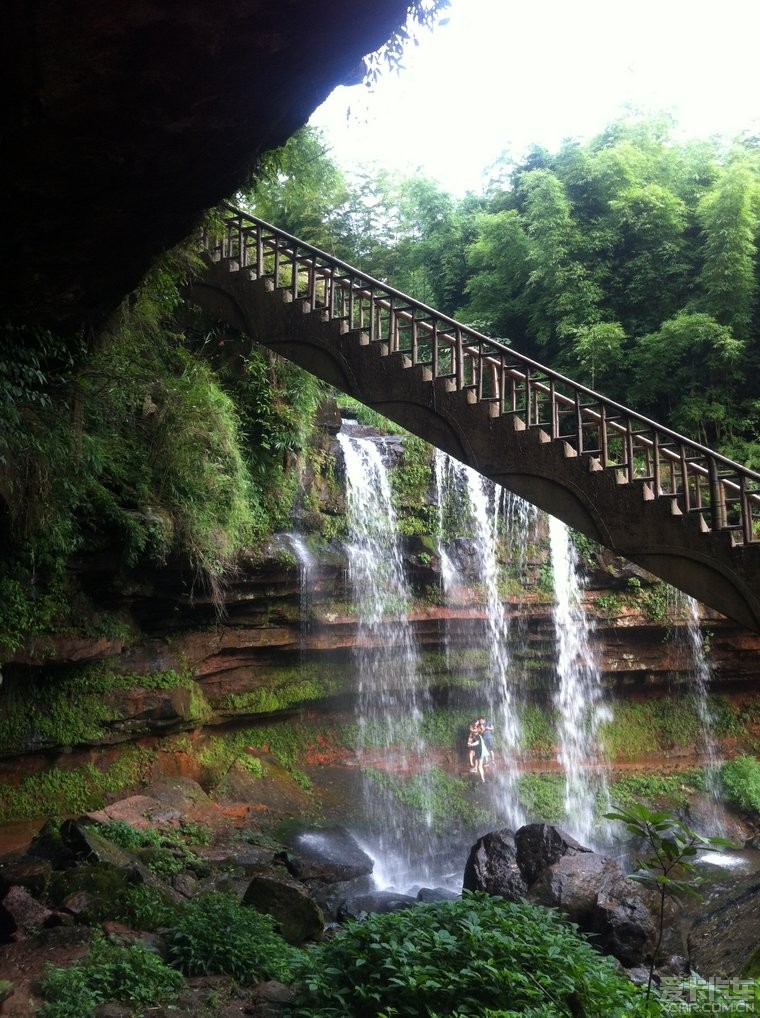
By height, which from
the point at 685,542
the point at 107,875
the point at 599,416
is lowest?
the point at 107,875

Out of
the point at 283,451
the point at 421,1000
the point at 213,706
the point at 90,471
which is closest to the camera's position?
the point at 421,1000

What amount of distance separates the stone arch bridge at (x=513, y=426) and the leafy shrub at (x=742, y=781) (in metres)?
7.60

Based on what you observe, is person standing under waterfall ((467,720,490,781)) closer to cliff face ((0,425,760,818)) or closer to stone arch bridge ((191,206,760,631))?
cliff face ((0,425,760,818))

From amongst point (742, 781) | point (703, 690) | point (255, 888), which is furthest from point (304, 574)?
point (742, 781)

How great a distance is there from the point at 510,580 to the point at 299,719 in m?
4.67

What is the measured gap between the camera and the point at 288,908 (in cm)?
673

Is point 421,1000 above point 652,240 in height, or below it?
below

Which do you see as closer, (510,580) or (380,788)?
(380,788)

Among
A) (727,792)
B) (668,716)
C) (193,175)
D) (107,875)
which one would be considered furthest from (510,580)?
(193,175)

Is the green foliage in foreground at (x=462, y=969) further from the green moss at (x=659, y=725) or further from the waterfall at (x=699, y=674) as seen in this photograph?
the waterfall at (x=699, y=674)

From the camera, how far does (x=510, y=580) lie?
14.8 meters

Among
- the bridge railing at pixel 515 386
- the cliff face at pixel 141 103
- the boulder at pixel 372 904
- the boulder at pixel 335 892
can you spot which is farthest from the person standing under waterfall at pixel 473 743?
the cliff face at pixel 141 103

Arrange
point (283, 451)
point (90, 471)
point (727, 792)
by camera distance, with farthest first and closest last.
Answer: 1. point (727, 792)
2. point (283, 451)
3. point (90, 471)

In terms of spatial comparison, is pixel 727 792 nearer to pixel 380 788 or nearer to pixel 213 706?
pixel 380 788
